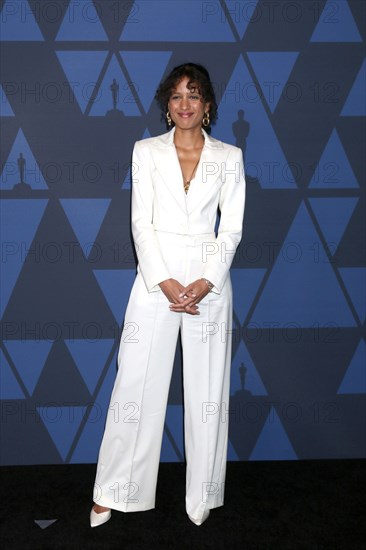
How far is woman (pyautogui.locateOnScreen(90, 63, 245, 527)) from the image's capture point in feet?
8.35

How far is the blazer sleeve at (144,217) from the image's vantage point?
8.20ft

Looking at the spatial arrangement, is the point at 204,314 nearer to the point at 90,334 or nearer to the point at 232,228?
the point at 232,228

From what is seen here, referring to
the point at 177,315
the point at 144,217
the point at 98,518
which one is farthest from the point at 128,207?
the point at 98,518

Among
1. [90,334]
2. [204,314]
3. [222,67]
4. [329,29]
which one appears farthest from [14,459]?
[329,29]

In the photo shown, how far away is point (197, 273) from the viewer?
2.54 meters

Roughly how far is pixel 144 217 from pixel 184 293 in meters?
0.38

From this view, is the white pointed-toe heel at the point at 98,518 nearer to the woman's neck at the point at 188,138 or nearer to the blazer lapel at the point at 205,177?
the blazer lapel at the point at 205,177

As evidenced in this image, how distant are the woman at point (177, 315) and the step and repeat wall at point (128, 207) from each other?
0.42m

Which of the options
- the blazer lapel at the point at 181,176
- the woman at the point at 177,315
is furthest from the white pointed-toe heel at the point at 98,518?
the blazer lapel at the point at 181,176

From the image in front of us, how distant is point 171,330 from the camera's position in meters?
2.57

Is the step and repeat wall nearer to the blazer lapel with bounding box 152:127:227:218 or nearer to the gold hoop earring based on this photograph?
the gold hoop earring

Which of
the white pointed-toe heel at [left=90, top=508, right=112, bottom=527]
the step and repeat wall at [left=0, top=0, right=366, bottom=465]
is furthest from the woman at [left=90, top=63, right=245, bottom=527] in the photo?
the step and repeat wall at [left=0, top=0, right=366, bottom=465]

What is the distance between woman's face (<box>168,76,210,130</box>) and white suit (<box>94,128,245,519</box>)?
110mm

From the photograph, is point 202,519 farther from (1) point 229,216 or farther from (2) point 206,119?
(2) point 206,119
